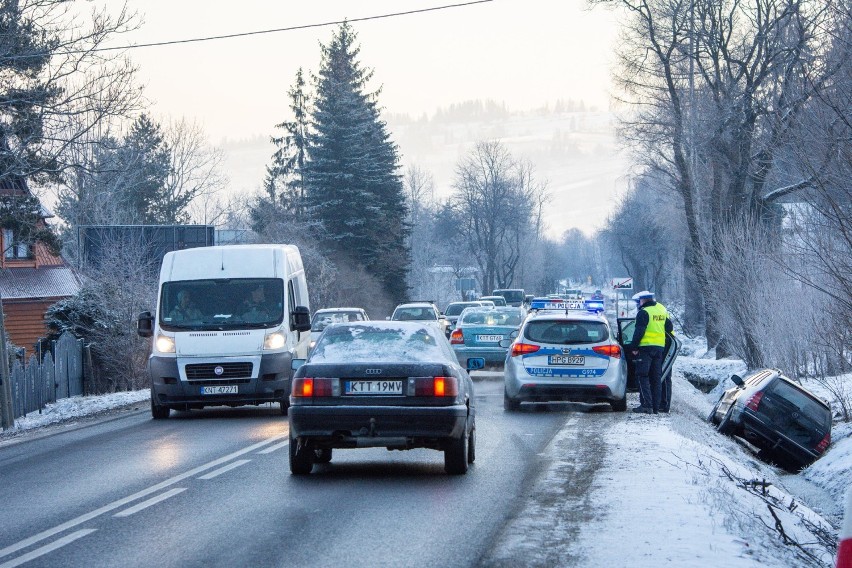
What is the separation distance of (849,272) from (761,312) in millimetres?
14277

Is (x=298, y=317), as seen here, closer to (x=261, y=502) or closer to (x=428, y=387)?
(x=428, y=387)

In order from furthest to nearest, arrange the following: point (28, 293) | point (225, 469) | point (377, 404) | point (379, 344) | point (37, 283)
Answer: point (37, 283)
point (28, 293)
point (225, 469)
point (379, 344)
point (377, 404)

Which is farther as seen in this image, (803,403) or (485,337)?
(485,337)

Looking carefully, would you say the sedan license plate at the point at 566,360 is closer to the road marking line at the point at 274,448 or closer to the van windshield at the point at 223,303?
the van windshield at the point at 223,303

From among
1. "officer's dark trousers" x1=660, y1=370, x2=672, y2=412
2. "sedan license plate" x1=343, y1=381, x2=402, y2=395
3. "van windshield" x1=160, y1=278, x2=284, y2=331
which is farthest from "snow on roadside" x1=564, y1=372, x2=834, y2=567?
"van windshield" x1=160, y1=278, x2=284, y2=331

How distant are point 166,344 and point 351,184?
154 ft

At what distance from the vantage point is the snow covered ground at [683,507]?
24.1 feet

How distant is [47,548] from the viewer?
7828 mm

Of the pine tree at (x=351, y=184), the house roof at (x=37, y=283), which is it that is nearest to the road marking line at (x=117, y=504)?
the house roof at (x=37, y=283)

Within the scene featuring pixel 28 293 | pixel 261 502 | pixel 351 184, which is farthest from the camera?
pixel 351 184

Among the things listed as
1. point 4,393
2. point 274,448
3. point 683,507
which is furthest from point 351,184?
point 683,507

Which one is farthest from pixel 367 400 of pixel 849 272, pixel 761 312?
pixel 761 312

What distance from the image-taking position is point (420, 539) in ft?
26.5

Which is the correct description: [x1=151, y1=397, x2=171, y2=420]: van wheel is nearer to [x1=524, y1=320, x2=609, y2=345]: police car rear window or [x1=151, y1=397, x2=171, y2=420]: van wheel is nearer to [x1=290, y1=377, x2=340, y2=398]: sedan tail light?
[x1=524, y1=320, x2=609, y2=345]: police car rear window
